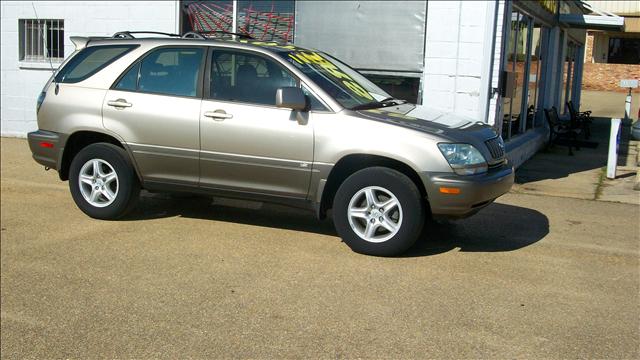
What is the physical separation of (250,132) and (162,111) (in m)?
0.95

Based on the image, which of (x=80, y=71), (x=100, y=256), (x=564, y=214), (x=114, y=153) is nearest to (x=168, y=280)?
(x=100, y=256)

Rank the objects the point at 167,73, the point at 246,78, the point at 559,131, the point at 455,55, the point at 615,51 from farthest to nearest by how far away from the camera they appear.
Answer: the point at 559,131 → the point at 615,51 → the point at 455,55 → the point at 167,73 → the point at 246,78

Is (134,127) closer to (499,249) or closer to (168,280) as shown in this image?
(168,280)

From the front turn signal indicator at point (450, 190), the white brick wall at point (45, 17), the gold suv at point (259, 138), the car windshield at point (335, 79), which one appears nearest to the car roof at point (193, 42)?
the gold suv at point (259, 138)

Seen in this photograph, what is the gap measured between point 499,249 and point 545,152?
8.94 meters

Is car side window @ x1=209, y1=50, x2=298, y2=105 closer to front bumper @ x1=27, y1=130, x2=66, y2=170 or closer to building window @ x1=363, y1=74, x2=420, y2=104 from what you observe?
front bumper @ x1=27, y1=130, x2=66, y2=170

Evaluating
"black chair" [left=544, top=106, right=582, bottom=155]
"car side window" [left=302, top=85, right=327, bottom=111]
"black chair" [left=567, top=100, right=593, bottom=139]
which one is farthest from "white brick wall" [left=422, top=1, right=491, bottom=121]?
"black chair" [left=567, top=100, right=593, bottom=139]

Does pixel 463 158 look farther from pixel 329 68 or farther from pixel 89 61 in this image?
pixel 89 61

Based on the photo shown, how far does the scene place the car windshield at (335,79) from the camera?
665 cm

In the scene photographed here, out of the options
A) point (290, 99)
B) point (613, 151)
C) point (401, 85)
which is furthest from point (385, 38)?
point (290, 99)

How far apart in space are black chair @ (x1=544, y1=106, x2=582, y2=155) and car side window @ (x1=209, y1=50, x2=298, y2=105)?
9.68m

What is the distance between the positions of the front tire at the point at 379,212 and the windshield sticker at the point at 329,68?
40.8 inches

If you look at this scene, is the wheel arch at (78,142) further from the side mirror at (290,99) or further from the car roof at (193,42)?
the side mirror at (290,99)

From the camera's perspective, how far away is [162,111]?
22.8ft
